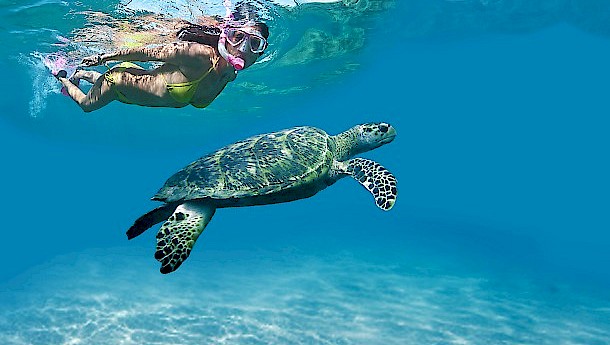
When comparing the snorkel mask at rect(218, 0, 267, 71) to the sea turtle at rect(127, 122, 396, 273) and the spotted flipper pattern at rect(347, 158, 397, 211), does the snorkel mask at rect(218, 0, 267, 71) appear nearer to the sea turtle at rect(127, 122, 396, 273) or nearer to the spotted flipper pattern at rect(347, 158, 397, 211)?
the sea turtle at rect(127, 122, 396, 273)

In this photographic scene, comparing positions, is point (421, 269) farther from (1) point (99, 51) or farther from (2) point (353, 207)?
(2) point (353, 207)

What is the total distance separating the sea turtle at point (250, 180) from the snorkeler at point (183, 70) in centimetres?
93

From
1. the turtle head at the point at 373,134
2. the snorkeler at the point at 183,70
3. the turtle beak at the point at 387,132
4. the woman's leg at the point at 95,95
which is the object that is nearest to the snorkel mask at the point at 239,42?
the snorkeler at the point at 183,70

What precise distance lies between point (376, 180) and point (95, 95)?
13.1 ft

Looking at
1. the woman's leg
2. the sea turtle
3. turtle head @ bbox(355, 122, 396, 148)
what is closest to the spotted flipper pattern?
the sea turtle

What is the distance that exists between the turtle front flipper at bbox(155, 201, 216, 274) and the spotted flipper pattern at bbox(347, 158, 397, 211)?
2.20m

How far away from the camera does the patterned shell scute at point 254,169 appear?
5.25 meters

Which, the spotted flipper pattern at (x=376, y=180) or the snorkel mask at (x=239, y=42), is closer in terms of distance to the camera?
the snorkel mask at (x=239, y=42)

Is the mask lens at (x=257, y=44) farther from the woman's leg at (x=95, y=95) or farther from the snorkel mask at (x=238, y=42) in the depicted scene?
the woman's leg at (x=95, y=95)

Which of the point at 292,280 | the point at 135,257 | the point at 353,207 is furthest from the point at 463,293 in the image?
the point at 353,207

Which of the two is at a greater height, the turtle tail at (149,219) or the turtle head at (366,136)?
the turtle head at (366,136)

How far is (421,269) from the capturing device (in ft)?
52.9

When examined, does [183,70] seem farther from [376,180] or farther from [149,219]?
[376,180]

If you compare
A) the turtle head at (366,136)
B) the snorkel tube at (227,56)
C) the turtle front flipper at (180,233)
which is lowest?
the turtle front flipper at (180,233)
